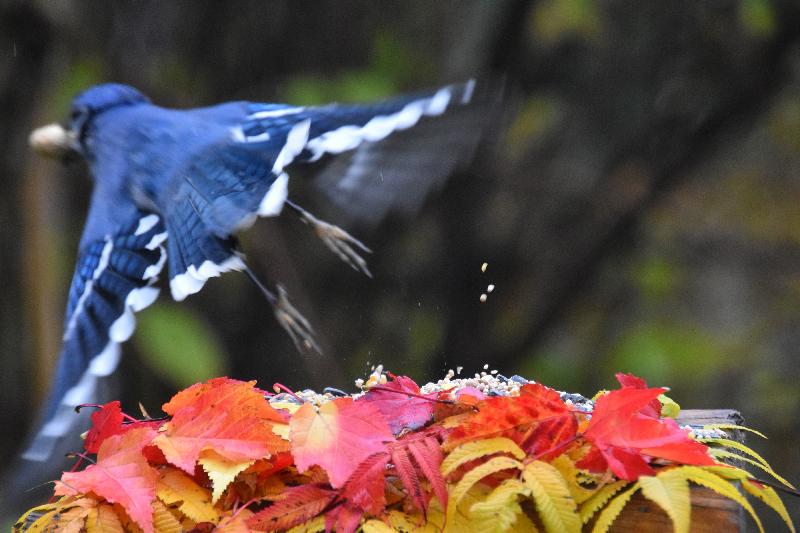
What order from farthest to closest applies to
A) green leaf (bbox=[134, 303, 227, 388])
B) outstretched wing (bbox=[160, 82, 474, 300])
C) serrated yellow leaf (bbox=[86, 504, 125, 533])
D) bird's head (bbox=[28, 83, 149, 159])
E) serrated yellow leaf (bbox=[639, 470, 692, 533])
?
green leaf (bbox=[134, 303, 227, 388]) → bird's head (bbox=[28, 83, 149, 159]) → outstretched wing (bbox=[160, 82, 474, 300]) → serrated yellow leaf (bbox=[86, 504, 125, 533]) → serrated yellow leaf (bbox=[639, 470, 692, 533])

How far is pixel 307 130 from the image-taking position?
4.10ft

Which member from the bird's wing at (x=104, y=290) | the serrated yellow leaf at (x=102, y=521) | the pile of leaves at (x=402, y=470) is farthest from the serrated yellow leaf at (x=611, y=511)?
the bird's wing at (x=104, y=290)

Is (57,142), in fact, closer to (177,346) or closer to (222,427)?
(177,346)

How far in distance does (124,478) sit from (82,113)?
1.00m

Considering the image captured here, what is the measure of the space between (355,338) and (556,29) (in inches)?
40.4

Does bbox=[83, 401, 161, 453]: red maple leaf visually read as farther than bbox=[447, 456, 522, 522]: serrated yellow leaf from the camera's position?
Yes

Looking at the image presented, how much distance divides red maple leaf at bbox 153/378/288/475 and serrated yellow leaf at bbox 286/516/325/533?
6 centimetres

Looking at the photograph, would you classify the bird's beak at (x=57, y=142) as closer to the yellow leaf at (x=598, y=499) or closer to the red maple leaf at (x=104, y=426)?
the red maple leaf at (x=104, y=426)

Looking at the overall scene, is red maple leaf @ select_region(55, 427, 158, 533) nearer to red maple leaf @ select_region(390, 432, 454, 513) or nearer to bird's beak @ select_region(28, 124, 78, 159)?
red maple leaf @ select_region(390, 432, 454, 513)

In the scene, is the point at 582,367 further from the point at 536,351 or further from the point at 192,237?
the point at 192,237

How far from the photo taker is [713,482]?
559 mm

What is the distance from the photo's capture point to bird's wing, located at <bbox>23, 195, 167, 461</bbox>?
1.25 meters

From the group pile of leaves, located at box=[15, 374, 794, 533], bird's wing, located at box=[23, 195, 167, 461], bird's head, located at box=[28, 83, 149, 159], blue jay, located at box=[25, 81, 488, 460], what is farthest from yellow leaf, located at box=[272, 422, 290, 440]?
bird's head, located at box=[28, 83, 149, 159]

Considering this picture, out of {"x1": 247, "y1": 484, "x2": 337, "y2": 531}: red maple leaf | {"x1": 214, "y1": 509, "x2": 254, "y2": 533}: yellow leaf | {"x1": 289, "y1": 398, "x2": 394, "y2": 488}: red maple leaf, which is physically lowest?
{"x1": 214, "y1": 509, "x2": 254, "y2": 533}: yellow leaf
